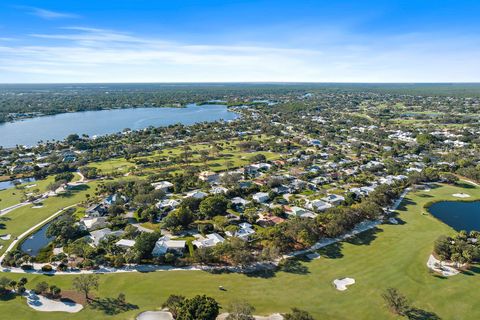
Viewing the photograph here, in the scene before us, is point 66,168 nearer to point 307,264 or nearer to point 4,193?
point 4,193

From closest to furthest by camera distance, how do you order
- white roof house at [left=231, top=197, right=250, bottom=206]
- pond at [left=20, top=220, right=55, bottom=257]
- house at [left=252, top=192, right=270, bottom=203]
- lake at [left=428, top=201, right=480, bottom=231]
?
pond at [left=20, top=220, right=55, bottom=257]
lake at [left=428, top=201, right=480, bottom=231]
white roof house at [left=231, top=197, right=250, bottom=206]
house at [left=252, top=192, right=270, bottom=203]

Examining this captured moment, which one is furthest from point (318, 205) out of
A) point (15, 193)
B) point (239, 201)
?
point (15, 193)

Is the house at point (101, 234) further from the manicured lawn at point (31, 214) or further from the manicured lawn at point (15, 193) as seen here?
the manicured lawn at point (15, 193)

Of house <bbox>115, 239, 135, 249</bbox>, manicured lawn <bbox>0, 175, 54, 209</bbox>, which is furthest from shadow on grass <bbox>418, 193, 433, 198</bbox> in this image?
manicured lawn <bbox>0, 175, 54, 209</bbox>

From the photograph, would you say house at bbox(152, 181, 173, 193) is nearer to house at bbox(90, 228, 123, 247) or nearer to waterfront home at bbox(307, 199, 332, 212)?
house at bbox(90, 228, 123, 247)

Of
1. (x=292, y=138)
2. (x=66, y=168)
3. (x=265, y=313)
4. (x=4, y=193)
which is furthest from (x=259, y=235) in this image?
(x=292, y=138)

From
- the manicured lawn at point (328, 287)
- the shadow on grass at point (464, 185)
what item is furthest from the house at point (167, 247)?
the shadow on grass at point (464, 185)
